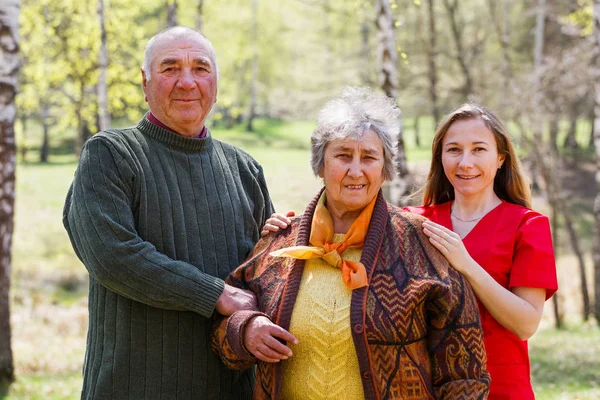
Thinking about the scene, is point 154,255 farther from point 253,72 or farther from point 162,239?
point 253,72

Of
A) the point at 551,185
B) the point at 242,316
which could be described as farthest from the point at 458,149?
the point at 551,185

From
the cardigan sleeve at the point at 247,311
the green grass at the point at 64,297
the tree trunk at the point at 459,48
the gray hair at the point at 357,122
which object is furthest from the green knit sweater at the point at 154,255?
the tree trunk at the point at 459,48

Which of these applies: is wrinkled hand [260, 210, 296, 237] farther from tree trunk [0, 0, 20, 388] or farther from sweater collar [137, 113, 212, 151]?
tree trunk [0, 0, 20, 388]

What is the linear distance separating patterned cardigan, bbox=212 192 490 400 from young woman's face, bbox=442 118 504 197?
1.65 feet

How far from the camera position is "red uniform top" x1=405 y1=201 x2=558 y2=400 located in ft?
9.52

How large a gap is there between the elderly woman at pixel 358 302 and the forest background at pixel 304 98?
3.05 metres

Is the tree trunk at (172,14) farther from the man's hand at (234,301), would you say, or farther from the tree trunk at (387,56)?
the man's hand at (234,301)

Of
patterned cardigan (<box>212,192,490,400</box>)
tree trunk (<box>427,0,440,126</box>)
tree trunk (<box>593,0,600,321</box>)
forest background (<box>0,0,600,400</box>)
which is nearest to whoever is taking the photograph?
patterned cardigan (<box>212,192,490,400</box>)

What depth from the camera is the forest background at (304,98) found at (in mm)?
8531

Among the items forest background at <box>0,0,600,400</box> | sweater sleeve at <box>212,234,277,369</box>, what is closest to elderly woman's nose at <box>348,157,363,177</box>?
sweater sleeve at <box>212,234,277,369</box>

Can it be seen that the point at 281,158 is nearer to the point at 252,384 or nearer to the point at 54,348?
the point at 54,348

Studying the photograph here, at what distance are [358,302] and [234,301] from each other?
56 cm

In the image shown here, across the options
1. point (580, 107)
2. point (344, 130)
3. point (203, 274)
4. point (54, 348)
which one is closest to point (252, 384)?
point (203, 274)

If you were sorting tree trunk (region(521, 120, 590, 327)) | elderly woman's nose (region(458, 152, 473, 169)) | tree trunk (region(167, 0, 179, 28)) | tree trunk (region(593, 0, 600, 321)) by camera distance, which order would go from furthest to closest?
1. tree trunk (region(521, 120, 590, 327))
2. tree trunk (region(167, 0, 179, 28))
3. tree trunk (region(593, 0, 600, 321))
4. elderly woman's nose (region(458, 152, 473, 169))
